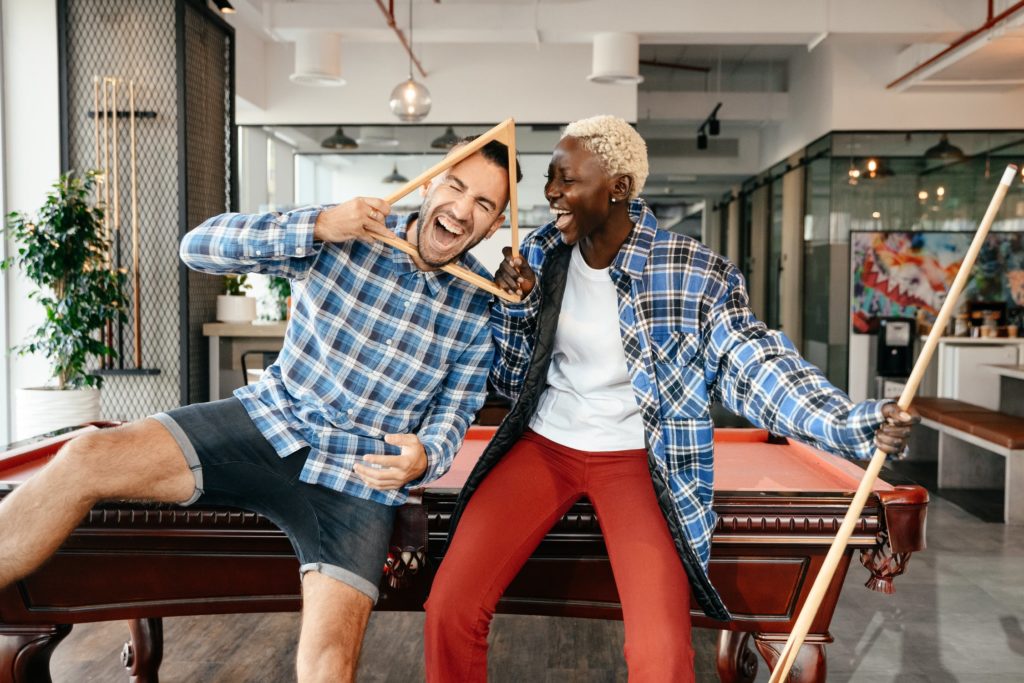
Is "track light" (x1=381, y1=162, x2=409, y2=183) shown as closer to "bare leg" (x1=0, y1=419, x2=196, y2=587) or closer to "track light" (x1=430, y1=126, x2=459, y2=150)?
"track light" (x1=430, y1=126, x2=459, y2=150)

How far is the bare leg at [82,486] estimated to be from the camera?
184 cm

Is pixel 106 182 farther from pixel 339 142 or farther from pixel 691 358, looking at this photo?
pixel 691 358

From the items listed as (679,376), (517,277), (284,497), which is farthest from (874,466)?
(284,497)

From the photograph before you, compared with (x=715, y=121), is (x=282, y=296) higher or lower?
lower

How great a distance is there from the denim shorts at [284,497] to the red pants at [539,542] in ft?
0.56

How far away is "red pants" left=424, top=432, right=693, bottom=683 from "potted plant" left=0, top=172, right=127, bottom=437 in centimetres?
428

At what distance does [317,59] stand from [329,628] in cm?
622

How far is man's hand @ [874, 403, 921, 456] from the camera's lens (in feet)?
5.35

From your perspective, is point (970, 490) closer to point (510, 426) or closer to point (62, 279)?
point (510, 426)

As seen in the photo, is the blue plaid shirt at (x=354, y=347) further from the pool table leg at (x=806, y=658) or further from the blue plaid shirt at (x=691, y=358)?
the pool table leg at (x=806, y=658)

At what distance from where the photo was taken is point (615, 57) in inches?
297

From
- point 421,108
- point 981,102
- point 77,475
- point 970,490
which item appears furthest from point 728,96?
point 77,475

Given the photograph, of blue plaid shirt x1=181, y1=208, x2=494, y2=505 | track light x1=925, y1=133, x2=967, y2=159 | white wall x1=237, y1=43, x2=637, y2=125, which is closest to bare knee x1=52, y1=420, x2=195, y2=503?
blue plaid shirt x1=181, y1=208, x2=494, y2=505

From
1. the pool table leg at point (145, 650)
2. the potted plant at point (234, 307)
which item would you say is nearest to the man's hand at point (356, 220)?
the pool table leg at point (145, 650)
